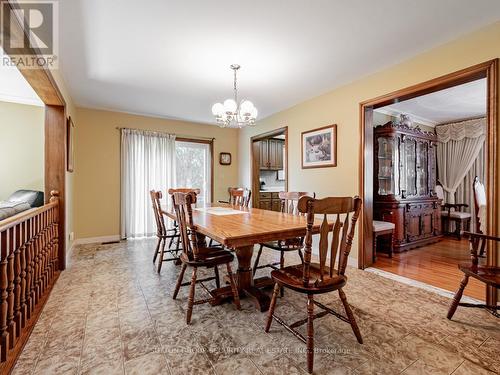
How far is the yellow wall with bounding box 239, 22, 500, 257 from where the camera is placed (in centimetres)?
213

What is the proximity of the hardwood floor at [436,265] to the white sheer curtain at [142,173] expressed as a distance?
3.92m

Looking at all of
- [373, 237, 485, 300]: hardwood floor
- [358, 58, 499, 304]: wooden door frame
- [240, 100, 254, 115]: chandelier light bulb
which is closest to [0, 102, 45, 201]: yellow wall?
[240, 100, 254, 115]: chandelier light bulb

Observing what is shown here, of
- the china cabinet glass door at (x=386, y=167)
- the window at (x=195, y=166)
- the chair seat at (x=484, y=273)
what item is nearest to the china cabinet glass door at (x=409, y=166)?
the china cabinet glass door at (x=386, y=167)

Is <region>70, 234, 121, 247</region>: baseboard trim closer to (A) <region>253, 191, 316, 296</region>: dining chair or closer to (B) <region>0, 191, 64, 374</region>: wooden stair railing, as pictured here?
(B) <region>0, 191, 64, 374</region>: wooden stair railing

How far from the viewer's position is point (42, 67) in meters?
2.08

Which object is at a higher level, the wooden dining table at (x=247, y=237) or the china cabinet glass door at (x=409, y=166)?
the china cabinet glass door at (x=409, y=166)

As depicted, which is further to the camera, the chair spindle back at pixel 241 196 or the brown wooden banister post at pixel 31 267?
the chair spindle back at pixel 241 196

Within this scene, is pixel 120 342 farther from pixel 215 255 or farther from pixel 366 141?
pixel 366 141

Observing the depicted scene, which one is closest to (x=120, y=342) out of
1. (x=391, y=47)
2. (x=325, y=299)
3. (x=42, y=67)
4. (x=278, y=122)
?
(x=325, y=299)

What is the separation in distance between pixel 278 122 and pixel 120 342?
3.89 m

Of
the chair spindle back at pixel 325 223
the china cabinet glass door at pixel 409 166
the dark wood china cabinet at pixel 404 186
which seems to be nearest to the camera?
the chair spindle back at pixel 325 223

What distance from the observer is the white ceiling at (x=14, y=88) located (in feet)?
9.35

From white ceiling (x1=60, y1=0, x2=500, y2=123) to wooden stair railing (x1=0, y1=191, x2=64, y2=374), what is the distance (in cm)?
161

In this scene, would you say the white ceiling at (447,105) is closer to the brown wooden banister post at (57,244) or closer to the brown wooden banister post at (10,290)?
the brown wooden banister post at (10,290)
